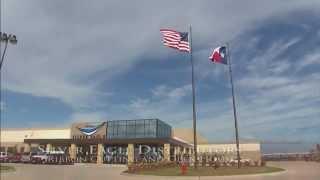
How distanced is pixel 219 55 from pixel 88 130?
51.5 m

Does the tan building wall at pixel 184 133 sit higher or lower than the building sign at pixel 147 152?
higher

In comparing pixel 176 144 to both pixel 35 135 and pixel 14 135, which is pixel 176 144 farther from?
pixel 14 135

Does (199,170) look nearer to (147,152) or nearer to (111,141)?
(147,152)

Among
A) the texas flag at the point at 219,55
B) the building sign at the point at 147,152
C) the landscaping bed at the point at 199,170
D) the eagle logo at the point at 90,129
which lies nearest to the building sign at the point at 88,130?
the eagle logo at the point at 90,129

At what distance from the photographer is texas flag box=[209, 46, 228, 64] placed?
3944 centimetres

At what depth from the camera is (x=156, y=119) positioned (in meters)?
79.8

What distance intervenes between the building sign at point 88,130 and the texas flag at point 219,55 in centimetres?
4670

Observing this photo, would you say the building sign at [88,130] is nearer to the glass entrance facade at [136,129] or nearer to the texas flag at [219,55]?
the glass entrance facade at [136,129]

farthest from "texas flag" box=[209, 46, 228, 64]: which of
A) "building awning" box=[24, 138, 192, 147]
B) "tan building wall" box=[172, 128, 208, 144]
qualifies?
"tan building wall" box=[172, 128, 208, 144]

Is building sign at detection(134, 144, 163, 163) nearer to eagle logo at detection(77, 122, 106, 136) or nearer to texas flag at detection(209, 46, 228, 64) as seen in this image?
eagle logo at detection(77, 122, 106, 136)

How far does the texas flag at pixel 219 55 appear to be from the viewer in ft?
129

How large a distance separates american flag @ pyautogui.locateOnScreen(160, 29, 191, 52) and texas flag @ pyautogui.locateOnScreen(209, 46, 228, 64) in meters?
3.00

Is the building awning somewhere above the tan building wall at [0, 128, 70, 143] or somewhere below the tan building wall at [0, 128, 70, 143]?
below

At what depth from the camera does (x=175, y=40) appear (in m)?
36.1
